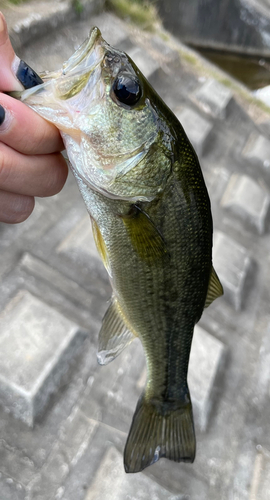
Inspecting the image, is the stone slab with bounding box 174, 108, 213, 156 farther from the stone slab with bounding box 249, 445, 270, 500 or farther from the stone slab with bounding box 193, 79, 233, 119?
the stone slab with bounding box 249, 445, 270, 500

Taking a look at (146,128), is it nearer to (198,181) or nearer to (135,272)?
(198,181)

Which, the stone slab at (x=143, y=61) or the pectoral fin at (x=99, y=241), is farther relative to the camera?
the stone slab at (x=143, y=61)

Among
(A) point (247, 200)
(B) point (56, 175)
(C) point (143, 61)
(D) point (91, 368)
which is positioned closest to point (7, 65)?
(B) point (56, 175)

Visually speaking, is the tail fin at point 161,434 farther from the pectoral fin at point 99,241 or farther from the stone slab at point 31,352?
the pectoral fin at point 99,241

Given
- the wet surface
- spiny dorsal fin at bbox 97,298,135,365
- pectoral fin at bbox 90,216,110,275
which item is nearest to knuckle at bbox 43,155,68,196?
pectoral fin at bbox 90,216,110,275

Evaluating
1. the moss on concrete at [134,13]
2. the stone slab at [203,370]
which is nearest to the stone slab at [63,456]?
the stone slab at [203,370]

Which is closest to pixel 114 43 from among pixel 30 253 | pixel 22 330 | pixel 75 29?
pixel 75 29

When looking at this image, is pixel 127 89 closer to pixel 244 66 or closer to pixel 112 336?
pixel 112 336
